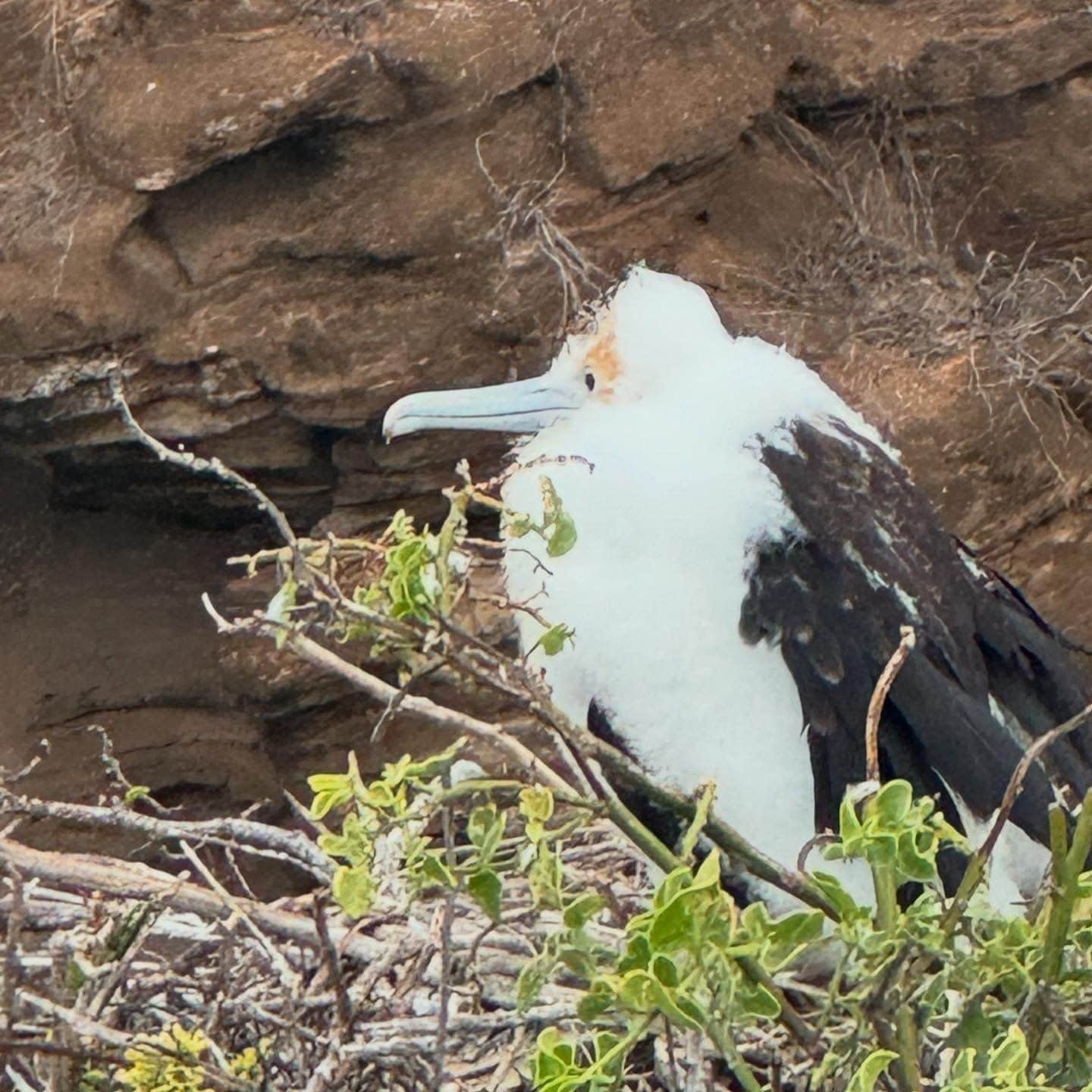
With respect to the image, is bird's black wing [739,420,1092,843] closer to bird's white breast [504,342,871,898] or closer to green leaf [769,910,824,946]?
bird's white breast [504,342,871,898]

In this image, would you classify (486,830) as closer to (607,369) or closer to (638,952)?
(638,952)

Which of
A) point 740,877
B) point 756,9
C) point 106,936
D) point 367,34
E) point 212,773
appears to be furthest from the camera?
point 212,773

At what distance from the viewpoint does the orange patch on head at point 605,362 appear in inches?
Answer: 71.1

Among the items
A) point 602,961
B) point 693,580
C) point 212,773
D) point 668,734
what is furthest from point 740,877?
point 212,773

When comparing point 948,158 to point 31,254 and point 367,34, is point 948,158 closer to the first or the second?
point 367,34

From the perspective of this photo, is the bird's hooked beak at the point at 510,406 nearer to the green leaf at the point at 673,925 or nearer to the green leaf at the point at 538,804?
the green leaf at the point at 538,804

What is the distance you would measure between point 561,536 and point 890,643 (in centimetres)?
56

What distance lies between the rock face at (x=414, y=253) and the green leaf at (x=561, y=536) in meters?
1.62

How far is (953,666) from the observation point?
1.60 m

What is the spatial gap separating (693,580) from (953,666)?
0.23 m

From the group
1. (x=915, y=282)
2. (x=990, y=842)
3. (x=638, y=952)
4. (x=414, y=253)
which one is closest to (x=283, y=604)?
(x=638, y=952)

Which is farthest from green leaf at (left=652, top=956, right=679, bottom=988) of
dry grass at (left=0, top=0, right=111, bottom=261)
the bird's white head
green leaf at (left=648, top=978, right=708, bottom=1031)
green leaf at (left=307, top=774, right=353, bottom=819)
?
dry grass at (left=0, top=0, right=111, bottom=261)

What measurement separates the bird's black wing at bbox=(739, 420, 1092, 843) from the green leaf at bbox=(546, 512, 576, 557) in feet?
1.75

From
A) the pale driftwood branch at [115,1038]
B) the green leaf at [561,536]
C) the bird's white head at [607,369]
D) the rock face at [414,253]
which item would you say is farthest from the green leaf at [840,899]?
the rock face at [414,253]
